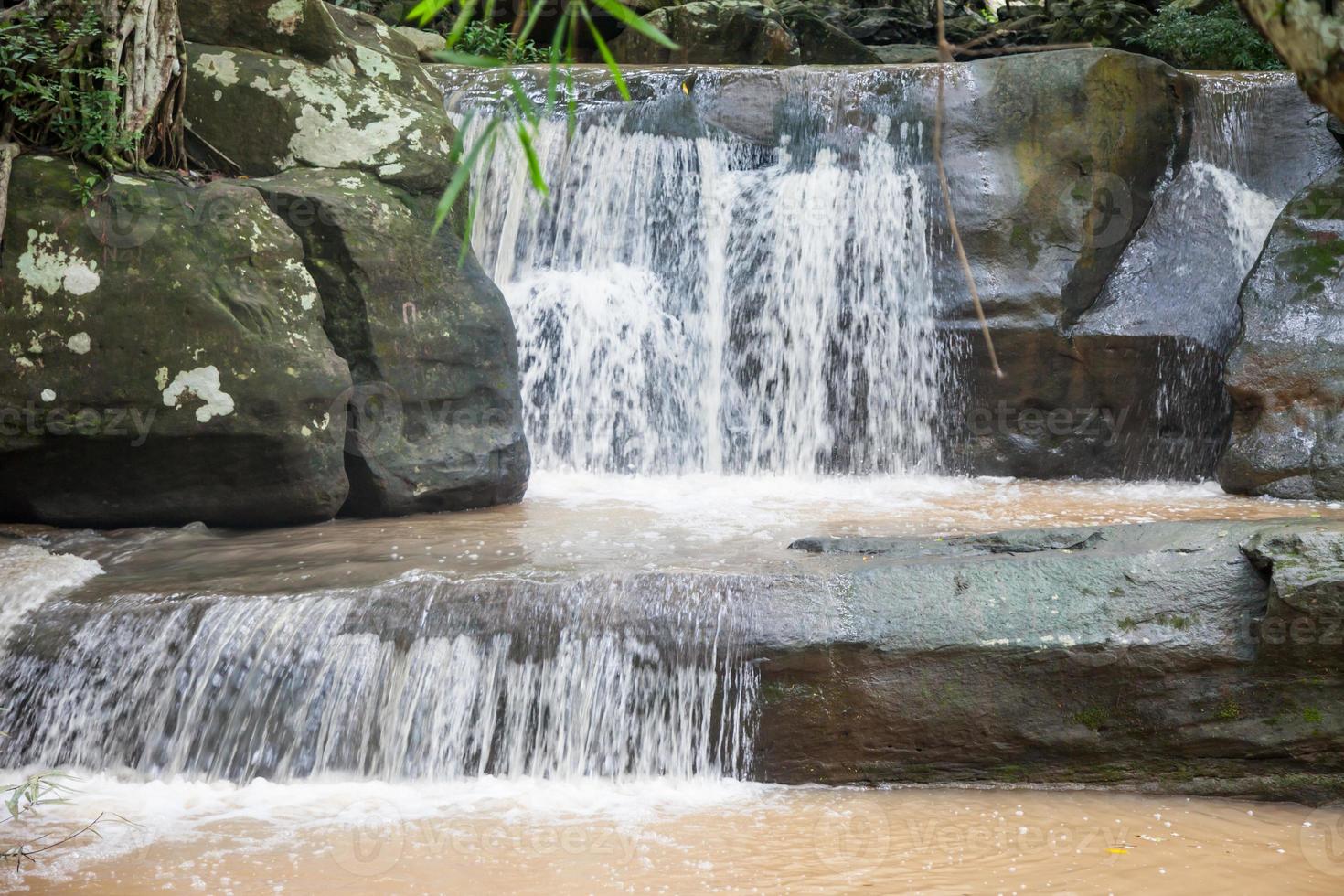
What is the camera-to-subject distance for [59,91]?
18.6 ft

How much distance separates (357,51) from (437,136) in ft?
2.43

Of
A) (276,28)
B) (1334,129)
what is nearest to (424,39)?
(276,28)

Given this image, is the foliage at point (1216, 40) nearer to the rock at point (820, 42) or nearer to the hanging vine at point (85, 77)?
the rock at point (820, 42)

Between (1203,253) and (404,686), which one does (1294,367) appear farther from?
(404,686)

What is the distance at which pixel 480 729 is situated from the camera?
4125mm

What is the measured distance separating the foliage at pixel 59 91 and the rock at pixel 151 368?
17 centimetres

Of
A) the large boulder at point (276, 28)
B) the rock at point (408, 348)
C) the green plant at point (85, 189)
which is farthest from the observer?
the large boulder at point (276, 28)

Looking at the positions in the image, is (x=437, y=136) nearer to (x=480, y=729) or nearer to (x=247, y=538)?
(x=247, y=538)

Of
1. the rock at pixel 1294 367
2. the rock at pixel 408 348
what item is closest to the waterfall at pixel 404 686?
the rock at pixel 408 348

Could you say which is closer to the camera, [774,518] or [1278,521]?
[1278,521]

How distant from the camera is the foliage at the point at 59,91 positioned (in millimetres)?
5664

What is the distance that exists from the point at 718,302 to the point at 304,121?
3025 mm

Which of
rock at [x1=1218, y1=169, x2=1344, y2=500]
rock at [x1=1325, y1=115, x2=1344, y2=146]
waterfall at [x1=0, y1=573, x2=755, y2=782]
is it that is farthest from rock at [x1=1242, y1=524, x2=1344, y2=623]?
rock at [x1=1325, y1=115, x2=1344, y2=146]

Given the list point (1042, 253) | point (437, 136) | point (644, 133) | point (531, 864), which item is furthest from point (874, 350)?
point (531, 864)
